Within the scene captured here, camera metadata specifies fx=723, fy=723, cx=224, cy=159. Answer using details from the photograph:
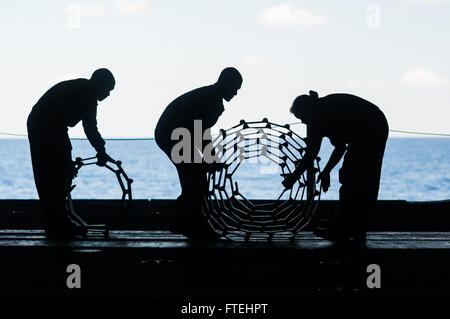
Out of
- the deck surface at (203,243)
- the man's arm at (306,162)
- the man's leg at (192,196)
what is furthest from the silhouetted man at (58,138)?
the man's arm at (306,162)

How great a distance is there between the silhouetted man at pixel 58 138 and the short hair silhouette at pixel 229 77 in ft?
3.61

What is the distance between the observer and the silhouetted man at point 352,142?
6613 millimetres

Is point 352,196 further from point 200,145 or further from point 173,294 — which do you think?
point 173,294

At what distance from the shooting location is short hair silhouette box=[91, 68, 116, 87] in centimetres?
704

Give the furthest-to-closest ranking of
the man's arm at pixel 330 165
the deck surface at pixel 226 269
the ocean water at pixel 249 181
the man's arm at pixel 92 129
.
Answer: the ocean water at pixel 249 181 < the man's arm at pixel 92 129 < the man's arm at pixel 330 165 < the deck surface at pixel 226 269

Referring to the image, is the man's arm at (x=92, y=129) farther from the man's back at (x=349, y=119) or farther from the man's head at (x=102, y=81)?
the man's back at (x=349, y=119)

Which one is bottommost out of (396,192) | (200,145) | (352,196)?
(396,192)

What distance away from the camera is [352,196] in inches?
262

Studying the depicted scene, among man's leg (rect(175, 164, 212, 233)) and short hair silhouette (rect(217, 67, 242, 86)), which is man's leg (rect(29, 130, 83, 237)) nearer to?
man's leg (rect(175, 164, 212, 233))

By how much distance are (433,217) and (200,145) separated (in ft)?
19.2

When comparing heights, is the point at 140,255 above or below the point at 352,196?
below

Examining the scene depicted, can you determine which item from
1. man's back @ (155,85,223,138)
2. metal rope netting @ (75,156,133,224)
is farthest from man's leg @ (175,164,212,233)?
metal rope netting @ (75,156,133,224)

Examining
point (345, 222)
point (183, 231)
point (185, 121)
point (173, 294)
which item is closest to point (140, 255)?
point (173, 294)
